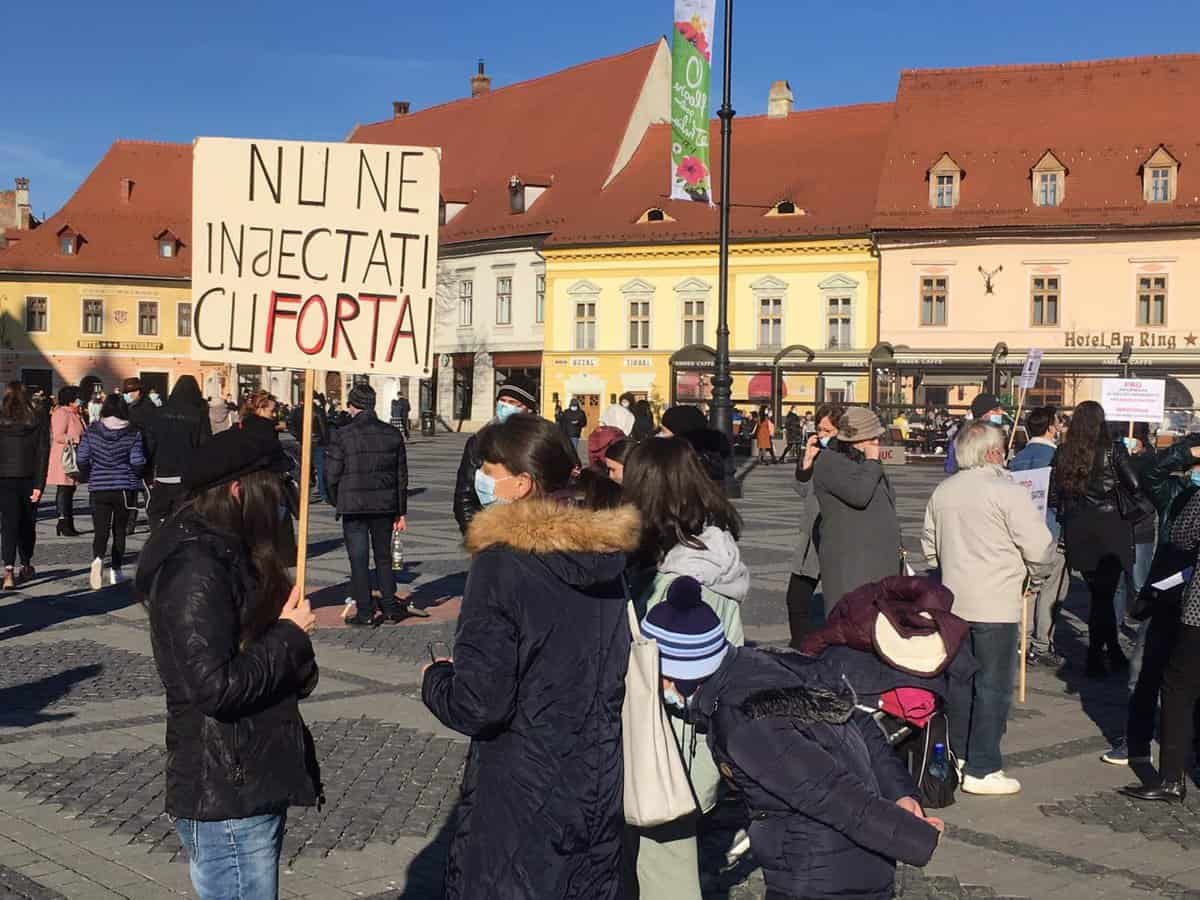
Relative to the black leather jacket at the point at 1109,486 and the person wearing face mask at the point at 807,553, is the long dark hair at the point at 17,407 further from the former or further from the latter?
the black leather jacket at the point at 1109,486

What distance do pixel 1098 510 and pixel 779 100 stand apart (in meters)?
48.1

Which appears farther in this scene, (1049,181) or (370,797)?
(1049,181)

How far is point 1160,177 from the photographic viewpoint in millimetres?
46812

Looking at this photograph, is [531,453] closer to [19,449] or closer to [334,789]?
[334,789]

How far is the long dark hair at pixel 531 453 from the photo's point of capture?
397 centimetres

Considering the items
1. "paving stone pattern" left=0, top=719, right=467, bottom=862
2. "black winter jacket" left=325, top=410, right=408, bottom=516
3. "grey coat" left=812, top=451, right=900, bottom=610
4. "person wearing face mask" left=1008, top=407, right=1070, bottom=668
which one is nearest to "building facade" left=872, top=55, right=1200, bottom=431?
"person wearing face mask" left=1008, top=407, right=1070, bottom=668

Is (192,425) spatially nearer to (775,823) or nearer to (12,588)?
(12,588)

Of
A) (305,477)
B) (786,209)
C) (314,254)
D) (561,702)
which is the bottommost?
(561,702)

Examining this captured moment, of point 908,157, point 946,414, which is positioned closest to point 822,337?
point 908,157

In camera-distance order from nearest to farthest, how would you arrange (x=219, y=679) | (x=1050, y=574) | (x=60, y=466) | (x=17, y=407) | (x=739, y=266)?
(x=219, y=679)
(x=1050, y=574)
(x=17, y=407)
(x=60, y=466)
(x=739, y=266)

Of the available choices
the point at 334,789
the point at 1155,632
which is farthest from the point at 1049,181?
the point at 334,789

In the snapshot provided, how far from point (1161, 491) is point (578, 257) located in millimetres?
46391

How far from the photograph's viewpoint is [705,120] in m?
30.2

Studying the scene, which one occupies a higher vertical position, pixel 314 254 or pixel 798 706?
pixel 314 254
